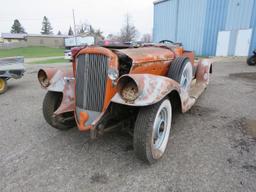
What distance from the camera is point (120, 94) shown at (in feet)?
6.73

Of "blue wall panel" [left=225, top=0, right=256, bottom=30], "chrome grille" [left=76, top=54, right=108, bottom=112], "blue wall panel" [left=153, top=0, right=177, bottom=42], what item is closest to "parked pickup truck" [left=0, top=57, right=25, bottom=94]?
"chrome grille" [left=76, top=54, right=108, bottom=112]

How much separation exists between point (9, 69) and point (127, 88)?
5.51 metres

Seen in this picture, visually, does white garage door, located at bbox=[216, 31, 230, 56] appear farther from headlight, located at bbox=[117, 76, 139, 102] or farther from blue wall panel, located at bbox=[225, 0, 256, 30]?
headlight, located at bbox=[117, 76, 139, 102]

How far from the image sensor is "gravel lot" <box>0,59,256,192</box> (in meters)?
1.91

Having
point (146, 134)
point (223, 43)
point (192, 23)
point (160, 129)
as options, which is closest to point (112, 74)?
point (146, 134)

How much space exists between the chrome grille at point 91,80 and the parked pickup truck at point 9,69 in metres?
4.68

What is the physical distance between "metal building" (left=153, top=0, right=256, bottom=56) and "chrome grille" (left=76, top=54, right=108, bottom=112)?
44.3ft

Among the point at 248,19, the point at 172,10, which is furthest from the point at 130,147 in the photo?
the point at 172,10

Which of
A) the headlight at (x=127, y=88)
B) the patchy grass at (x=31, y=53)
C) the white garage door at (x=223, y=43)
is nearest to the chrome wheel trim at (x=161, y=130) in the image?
the headlight at (x=127, y=88)

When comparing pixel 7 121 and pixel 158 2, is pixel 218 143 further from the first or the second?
pixel 158 2

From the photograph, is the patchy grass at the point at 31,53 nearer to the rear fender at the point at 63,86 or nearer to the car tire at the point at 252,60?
the car tire at the point at 252,60

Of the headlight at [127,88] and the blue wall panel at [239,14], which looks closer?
the headlight at [127,88]

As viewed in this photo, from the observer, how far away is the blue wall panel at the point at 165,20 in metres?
17.5

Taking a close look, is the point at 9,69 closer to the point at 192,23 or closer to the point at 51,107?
the point at 51,107
